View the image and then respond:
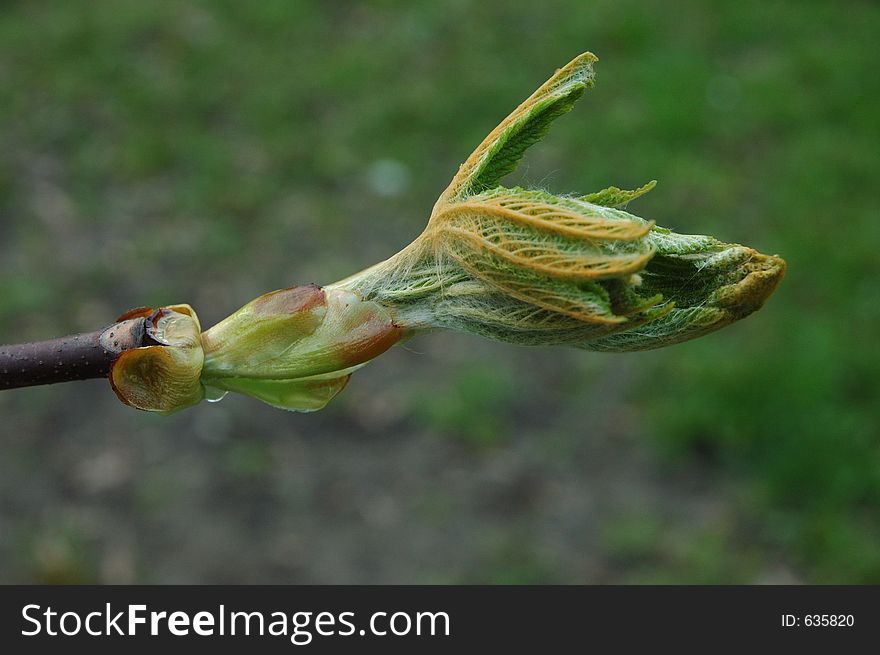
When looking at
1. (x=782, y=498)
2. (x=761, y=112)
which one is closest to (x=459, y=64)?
(x=761, y=112)

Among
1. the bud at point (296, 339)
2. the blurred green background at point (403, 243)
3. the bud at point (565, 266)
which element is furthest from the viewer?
the blurred green background at point (403, 243)

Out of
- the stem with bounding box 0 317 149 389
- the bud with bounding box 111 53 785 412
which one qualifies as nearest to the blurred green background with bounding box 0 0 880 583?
the bud with bounding box 111 53 785 412

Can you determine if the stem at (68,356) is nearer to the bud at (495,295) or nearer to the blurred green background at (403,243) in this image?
the bud at (495,295)

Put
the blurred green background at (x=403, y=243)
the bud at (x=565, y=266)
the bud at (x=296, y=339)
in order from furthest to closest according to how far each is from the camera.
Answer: the blurred green background at (x=403, y=243), the bud at (x=296, y=339), the bud at (x=565, y=266)

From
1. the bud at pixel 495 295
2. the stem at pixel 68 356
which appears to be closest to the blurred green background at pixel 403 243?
the bud at pixel 495 295

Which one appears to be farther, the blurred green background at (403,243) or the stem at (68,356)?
the blurred green background at (403,243)

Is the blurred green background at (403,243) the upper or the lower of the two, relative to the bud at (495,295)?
upper

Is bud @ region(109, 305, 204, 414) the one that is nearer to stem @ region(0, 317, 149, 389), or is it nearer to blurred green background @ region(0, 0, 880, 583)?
stem @ region(0, 317, 149, 389)
